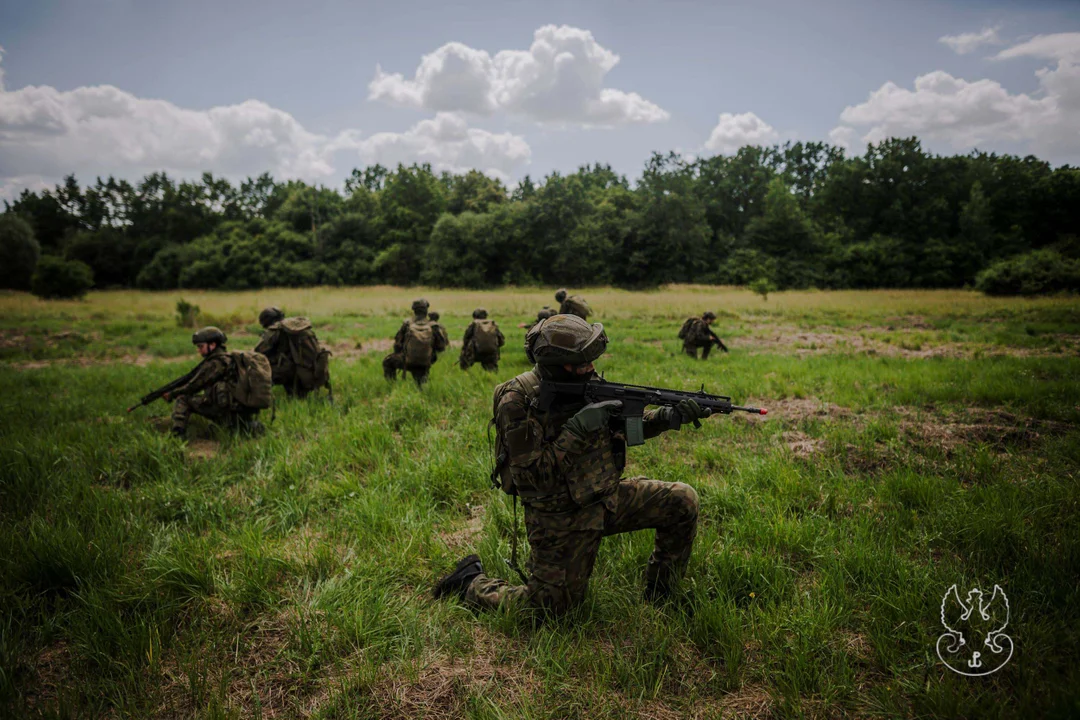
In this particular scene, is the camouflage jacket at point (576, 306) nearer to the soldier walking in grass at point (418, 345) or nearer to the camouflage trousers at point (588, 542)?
the soldier walking in grass at point (418, 345)

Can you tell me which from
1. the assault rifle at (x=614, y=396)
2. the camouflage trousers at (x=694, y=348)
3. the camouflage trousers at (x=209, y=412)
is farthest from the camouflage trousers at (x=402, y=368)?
the assault rifle at (x=614, y=396)

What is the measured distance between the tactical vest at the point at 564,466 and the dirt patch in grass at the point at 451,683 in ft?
2.85

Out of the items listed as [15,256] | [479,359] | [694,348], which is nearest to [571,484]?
[479,359]

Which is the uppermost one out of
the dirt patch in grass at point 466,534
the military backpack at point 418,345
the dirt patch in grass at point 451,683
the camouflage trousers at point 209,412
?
the military backpack at point 418,345

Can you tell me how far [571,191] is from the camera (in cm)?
4769

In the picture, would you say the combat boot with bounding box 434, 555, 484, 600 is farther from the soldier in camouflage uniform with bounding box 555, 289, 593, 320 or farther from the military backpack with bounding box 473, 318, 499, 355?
the military backpack with bounding box 473, 318, 499, 355

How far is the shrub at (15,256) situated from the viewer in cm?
2736

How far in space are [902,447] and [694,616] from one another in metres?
3.85

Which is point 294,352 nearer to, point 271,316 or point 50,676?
point 271,316

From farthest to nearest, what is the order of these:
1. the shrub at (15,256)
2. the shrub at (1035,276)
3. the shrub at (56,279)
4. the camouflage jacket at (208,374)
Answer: the shrub at (15,256) → the shrub at (56,279) → the shrub at (1035,276) → the camouflage jacket at (208,374)

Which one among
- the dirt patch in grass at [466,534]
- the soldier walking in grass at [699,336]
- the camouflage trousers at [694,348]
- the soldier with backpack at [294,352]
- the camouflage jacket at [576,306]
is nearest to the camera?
the dirt patch in grass at [466,534]

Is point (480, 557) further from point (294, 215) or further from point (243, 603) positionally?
point (294, 215)

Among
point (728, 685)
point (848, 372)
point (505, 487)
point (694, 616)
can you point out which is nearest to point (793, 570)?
point (694, 616)

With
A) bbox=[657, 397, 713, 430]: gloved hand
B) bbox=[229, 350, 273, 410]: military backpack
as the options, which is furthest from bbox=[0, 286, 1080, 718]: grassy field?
bbox=[657, 397, 713, 430]: gloved hand
